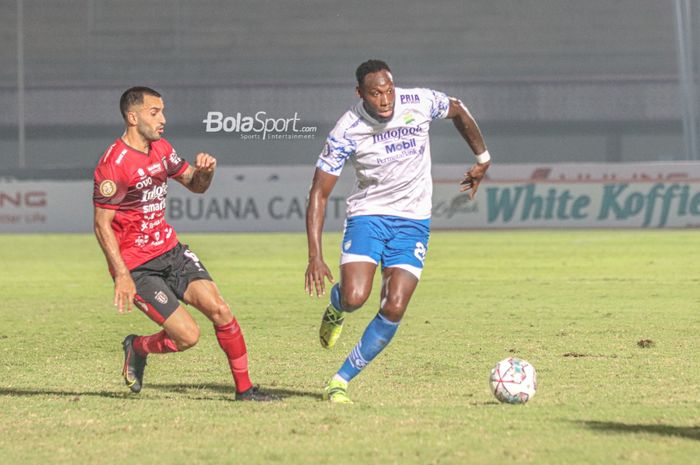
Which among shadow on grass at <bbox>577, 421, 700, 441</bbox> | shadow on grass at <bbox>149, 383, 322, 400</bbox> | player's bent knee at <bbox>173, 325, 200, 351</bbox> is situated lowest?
shadow on grass at <bbox>577, 421, 700, 441</bbox>

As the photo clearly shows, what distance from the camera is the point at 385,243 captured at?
23.2 feet

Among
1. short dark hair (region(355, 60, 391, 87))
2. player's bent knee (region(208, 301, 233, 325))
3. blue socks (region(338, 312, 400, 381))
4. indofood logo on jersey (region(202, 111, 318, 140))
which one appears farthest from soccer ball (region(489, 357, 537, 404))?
indofood logo on jersey (region(202, 111, 318, 140))

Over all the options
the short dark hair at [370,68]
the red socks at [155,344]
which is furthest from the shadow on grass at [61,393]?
the short dark hair at [370,68]

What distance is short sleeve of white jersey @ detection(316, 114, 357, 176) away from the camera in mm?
6879

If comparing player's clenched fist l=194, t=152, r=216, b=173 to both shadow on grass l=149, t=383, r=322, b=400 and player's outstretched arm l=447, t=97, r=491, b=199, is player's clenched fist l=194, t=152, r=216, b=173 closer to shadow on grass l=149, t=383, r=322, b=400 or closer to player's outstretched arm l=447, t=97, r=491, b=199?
shadow on grass l=149, t=383, r=322, b=400

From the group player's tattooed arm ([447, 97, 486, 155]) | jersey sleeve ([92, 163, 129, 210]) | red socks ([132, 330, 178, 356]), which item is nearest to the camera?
jersey sleeve ([92, 163, 129, 210])

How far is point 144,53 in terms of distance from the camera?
38.0 metres

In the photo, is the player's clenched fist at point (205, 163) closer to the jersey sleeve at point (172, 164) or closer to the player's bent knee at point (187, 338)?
the jersey sleeve at point (172, 164)

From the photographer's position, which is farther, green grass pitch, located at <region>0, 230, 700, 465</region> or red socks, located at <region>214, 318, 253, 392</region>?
red socks, located at <region>214, 318, 253, 392</region>

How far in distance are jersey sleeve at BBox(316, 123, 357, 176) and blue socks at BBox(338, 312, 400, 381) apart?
852 millimetres

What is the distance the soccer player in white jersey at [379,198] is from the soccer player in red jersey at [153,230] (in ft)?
2.05

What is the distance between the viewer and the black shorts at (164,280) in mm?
6934

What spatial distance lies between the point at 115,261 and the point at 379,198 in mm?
1538

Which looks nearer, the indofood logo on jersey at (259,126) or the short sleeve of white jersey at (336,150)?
the short sleeve of white jersey at (336,150)
